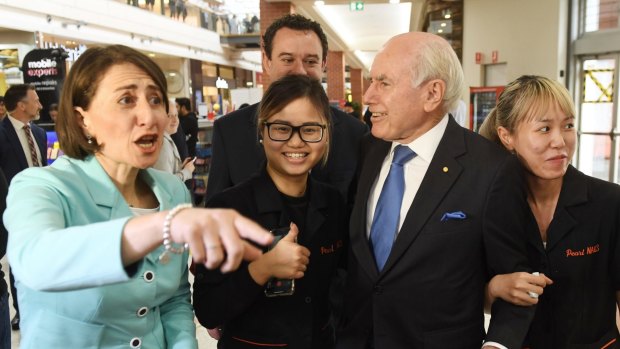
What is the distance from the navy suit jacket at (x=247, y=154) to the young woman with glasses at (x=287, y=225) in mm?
412

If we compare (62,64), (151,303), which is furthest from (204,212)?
(62,64)

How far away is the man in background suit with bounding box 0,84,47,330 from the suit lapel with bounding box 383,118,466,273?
4857mm

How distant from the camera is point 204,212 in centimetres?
81

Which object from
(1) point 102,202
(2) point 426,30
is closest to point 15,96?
(1) point 102,202

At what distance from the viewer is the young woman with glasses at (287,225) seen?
1.58 m

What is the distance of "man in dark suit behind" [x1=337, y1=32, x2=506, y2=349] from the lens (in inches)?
61.6

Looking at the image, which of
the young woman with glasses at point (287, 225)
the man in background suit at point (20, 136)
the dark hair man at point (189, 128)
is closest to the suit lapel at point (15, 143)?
the man in background suit at point (20, 136)

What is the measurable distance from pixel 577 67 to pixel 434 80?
7.90 meters

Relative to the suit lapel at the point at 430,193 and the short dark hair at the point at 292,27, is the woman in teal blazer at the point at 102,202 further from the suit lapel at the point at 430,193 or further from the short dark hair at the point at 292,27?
the short dark hair at the point at 292,27

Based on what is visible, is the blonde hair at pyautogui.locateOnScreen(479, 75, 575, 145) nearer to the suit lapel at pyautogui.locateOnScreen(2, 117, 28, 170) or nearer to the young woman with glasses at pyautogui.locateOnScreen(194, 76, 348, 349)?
the young woman with glasses at pyautogui.locateOnScreen(194, 76, 348, 349)

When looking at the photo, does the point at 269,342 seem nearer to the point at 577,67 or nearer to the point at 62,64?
the point at 577,67

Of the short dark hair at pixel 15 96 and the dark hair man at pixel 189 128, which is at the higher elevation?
the short dark hair at pixel 15 96

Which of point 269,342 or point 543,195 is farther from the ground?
point 543,195

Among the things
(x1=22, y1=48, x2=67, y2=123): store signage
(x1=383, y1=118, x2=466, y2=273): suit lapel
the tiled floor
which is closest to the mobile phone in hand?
(x1=383, y1=118, x2=466, y2=273): suit lapel
